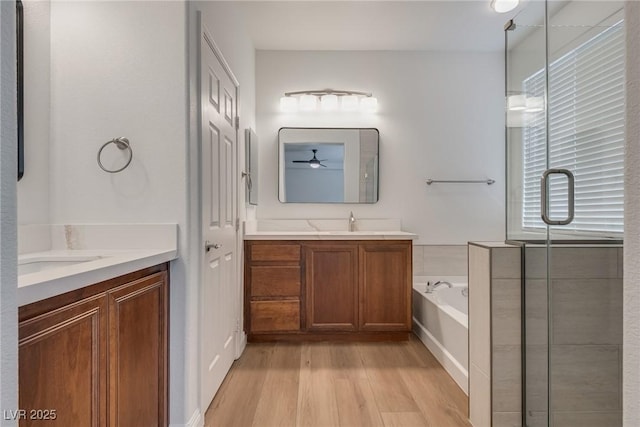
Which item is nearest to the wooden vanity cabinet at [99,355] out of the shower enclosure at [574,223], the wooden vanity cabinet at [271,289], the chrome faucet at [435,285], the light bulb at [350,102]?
the wooden vanity cabinet at [271,289]

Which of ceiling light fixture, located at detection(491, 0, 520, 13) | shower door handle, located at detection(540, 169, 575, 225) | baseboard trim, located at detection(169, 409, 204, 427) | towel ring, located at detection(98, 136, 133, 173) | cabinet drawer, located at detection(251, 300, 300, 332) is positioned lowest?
baseboard trim, located at detection(169, 409, 204, 427)

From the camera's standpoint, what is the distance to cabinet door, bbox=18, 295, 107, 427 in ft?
2.49

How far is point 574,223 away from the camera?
1.51 m

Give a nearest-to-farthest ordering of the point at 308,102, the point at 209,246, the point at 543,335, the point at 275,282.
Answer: the point at 543,335, the point at 209,246, the point at 275,282, the point at 308,102

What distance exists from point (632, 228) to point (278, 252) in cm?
222

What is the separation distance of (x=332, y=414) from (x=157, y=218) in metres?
1.27

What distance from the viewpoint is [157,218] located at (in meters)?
1.47

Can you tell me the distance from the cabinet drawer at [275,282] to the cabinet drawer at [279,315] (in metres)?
0.07

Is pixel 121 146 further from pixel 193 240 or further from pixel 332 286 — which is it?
pixel 332 286

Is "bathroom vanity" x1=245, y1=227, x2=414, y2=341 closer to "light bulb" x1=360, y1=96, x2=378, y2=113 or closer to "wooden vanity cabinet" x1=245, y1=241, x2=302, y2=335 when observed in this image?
"wooden vanity cabinet" x1=245, y1=241, x2=302, y2=335

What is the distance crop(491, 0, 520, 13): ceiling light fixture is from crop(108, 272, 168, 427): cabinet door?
8.78 feet

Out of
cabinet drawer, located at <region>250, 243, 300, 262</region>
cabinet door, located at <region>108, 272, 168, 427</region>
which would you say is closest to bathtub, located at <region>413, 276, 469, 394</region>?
cabinet drawer, located at <region>250, 243, 300, 262</region>

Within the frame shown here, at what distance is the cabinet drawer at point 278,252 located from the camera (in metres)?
2.69

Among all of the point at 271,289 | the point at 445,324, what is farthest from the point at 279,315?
the point at 445,324
